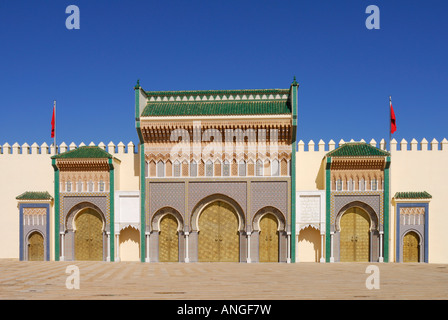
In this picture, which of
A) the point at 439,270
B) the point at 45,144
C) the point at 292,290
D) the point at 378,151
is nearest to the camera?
the point at 292,290

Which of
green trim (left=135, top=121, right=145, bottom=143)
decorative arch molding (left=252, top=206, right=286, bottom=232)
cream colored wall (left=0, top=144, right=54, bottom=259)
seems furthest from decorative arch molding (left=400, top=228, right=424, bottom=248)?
cream colored wall (left=0, top=144, right=54, bottom=259)

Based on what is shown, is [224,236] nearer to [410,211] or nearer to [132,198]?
[132,198]

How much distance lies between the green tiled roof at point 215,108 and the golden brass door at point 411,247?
6884 millimetres

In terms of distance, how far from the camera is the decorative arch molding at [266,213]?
15938mm

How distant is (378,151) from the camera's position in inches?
620

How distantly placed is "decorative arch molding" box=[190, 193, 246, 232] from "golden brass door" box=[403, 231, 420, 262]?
6.46 metres

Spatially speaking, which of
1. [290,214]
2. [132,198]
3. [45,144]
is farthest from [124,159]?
[290,214]

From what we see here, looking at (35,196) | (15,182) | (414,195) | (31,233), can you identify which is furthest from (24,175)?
(414,195)

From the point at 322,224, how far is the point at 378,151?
11.8ft

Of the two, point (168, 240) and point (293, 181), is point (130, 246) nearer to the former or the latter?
point (168, 240)

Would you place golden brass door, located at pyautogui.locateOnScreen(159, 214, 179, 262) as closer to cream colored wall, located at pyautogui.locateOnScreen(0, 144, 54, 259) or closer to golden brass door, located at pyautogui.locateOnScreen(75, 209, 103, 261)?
golden brass door, located at pyautogui.locateOnScreen(75, 209, 103, 261)

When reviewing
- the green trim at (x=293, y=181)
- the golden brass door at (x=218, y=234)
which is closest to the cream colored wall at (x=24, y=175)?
the golden brass door at (x=218, y=234)

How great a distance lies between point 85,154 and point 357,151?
10.9m

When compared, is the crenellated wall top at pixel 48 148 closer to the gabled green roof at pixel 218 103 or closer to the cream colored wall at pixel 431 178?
the gabled green roof at pixel 218 103
